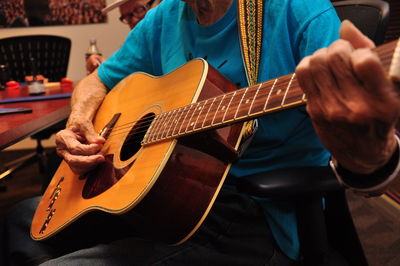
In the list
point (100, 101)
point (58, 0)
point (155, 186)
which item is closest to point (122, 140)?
point (155, 186)

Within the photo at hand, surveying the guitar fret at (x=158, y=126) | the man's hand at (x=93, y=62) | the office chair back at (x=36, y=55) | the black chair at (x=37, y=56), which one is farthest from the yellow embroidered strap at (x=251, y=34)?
the office chair back at (x=36, y=55)

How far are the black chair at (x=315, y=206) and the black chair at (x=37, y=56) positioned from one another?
83.8 inches

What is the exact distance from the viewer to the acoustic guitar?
70 centimetres

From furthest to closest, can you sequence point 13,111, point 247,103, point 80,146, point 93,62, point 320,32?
point 93,62
point 13,111
point 80,146
point 320,32
point 247,103

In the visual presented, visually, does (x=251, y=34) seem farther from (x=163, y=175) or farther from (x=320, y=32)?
(x=163, y=175)

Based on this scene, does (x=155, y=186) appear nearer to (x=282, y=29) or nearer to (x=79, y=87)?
(x=282, y=29)

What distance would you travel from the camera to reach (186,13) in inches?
45.4

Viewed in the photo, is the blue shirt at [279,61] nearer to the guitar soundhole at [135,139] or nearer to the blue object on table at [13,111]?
the guitar soundhole at [135,139]

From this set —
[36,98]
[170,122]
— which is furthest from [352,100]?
[36,98]

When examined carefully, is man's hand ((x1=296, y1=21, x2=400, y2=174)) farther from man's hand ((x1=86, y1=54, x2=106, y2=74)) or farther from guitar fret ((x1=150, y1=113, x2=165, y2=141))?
man's hand ((x1=86, y1=54, x2=106, y2=74))

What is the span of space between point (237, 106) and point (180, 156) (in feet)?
0.62

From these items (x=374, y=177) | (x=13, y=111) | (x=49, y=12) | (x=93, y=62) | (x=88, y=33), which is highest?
(x=374, y=177)

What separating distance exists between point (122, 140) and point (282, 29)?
534 millimetres

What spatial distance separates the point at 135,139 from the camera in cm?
101
